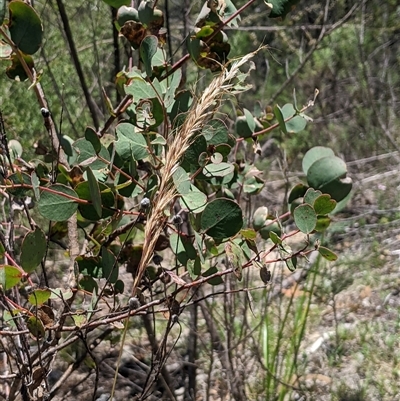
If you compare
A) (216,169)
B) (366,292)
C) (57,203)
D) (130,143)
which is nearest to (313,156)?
(216,169)

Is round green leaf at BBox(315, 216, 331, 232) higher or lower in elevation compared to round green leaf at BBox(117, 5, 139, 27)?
lower

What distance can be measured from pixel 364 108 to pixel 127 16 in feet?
14.8

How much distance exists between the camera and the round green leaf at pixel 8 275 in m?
0.90

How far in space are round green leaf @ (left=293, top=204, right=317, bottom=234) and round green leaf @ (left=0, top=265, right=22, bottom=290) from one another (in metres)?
0.44

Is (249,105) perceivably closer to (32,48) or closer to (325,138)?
(325,138)

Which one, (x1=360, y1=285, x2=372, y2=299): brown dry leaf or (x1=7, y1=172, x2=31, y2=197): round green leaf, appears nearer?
(x1=7, y1=172, x2=31, y2=197): round green leaf

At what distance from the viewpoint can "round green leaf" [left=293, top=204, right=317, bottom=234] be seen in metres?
0.94

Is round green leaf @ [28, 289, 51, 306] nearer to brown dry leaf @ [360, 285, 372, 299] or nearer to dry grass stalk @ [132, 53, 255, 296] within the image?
dry grass stalk @ [132, 53, 255, 296]

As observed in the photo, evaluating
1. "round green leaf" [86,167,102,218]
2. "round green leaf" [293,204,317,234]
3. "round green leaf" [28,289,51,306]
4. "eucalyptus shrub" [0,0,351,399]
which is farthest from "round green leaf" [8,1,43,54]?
"round green leaf" [293,204,317,234]

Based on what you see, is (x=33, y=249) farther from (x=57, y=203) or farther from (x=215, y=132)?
(x=215, y=132)

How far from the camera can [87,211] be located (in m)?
0.94

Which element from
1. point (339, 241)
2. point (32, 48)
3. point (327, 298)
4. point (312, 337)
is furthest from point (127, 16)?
point (339, 241)

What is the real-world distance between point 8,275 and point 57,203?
131 millimetres

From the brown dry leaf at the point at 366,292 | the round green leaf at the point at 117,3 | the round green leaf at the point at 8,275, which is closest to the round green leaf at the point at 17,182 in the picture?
the round green leaf at the point at 8,275
